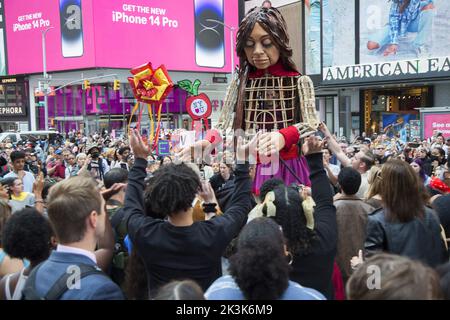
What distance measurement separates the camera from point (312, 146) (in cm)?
278

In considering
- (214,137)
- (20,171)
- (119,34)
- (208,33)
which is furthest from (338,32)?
(214,137)

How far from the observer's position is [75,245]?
222 cm

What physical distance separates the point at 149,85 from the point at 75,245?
14.2ft

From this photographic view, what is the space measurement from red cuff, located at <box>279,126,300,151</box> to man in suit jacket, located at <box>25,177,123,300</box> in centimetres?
192

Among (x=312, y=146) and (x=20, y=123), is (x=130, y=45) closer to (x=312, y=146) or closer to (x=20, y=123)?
(x=20, y=123)

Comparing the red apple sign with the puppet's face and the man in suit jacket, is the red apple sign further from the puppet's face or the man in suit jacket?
the man in suit jacket

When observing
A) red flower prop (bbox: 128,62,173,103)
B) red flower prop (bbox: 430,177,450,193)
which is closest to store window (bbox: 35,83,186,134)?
red flower prop (bbox: 128,62,173,103)

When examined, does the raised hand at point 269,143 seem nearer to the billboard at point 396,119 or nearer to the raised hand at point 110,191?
the raised hand at point 110,191

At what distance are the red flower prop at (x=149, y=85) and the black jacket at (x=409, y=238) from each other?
3.94m

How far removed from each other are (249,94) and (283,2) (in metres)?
33.3

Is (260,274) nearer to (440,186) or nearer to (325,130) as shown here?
(325,130)

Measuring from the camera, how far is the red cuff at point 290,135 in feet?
13.0

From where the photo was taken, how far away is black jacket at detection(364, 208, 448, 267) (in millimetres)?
2838
